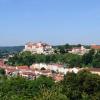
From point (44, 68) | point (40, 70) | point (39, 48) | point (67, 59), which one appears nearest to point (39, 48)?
point (39, 48)

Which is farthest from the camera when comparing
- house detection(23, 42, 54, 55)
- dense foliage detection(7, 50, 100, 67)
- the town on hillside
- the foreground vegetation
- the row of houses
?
house detection(23, 42, 54, 55)

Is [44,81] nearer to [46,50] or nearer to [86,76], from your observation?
[86,76]

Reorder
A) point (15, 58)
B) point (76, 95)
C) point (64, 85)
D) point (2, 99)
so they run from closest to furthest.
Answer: point (2, 99) → point (76, 95) → point (64, 85) → point (15, 58)

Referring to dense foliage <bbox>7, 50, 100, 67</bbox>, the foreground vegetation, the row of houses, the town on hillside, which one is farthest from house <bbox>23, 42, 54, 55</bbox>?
the foreground vegetation

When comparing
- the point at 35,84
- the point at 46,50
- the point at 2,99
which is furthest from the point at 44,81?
the point at 46,50

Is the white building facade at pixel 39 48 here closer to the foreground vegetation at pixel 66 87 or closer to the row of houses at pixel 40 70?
the row of houses at pixel 40 70

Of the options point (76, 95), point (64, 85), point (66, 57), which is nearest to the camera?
point (76, 95)

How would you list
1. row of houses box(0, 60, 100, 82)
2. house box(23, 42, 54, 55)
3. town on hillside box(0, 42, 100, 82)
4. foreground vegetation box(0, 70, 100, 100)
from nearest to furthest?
foreground vegetation box(0, 70, 100, 100), town on hillside box(0, 42, 100, 82), row of houses box(0, 60, 100, 82), house box(23, 42, 54, 55)

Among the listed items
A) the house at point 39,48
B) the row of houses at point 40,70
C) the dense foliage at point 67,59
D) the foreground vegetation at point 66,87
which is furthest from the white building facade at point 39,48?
the foreground vegetation at point 66,87

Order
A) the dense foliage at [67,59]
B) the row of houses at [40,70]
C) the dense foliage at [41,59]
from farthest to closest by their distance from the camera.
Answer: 1. the dense foliage at [41,59]
2. the dense foliage at [67,59]
3. the row of houses at [40,70]

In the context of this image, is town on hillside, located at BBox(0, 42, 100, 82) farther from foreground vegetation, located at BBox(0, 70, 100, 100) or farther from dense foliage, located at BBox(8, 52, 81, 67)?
foreground vegetation, located at BBox(0, 70, 100, 100)

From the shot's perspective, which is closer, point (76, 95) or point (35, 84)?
point (76, 95)
